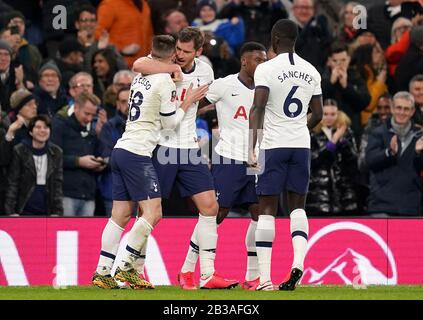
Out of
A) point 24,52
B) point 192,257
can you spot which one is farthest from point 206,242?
point 24,52

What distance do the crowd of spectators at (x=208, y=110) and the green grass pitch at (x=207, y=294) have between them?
3.50 meters

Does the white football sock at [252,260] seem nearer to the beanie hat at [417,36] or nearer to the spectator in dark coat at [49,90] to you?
the spectator in dark coat at [49,90]

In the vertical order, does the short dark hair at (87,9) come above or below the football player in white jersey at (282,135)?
above

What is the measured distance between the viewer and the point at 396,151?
55.4ft

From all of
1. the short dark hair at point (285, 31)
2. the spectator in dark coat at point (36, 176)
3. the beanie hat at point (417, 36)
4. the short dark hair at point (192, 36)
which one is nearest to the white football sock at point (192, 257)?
the short dark hair at point (192, 36)

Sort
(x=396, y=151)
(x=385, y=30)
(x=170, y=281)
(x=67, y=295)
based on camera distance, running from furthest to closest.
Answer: (x=385, y=30)
(x=396, y=151)
(x=170, y=281)
(x=67, y=295)

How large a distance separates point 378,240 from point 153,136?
427 cm

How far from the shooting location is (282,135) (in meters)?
12.8

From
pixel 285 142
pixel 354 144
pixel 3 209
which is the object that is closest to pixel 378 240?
pixel 354 144

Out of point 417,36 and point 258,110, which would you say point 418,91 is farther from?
point 258,110

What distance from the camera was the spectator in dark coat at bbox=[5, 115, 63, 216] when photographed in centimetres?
1650

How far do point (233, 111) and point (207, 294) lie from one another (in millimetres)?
2400

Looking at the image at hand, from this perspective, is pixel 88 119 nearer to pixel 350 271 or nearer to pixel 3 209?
pixel 3 209

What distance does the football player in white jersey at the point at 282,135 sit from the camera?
1274 cm
